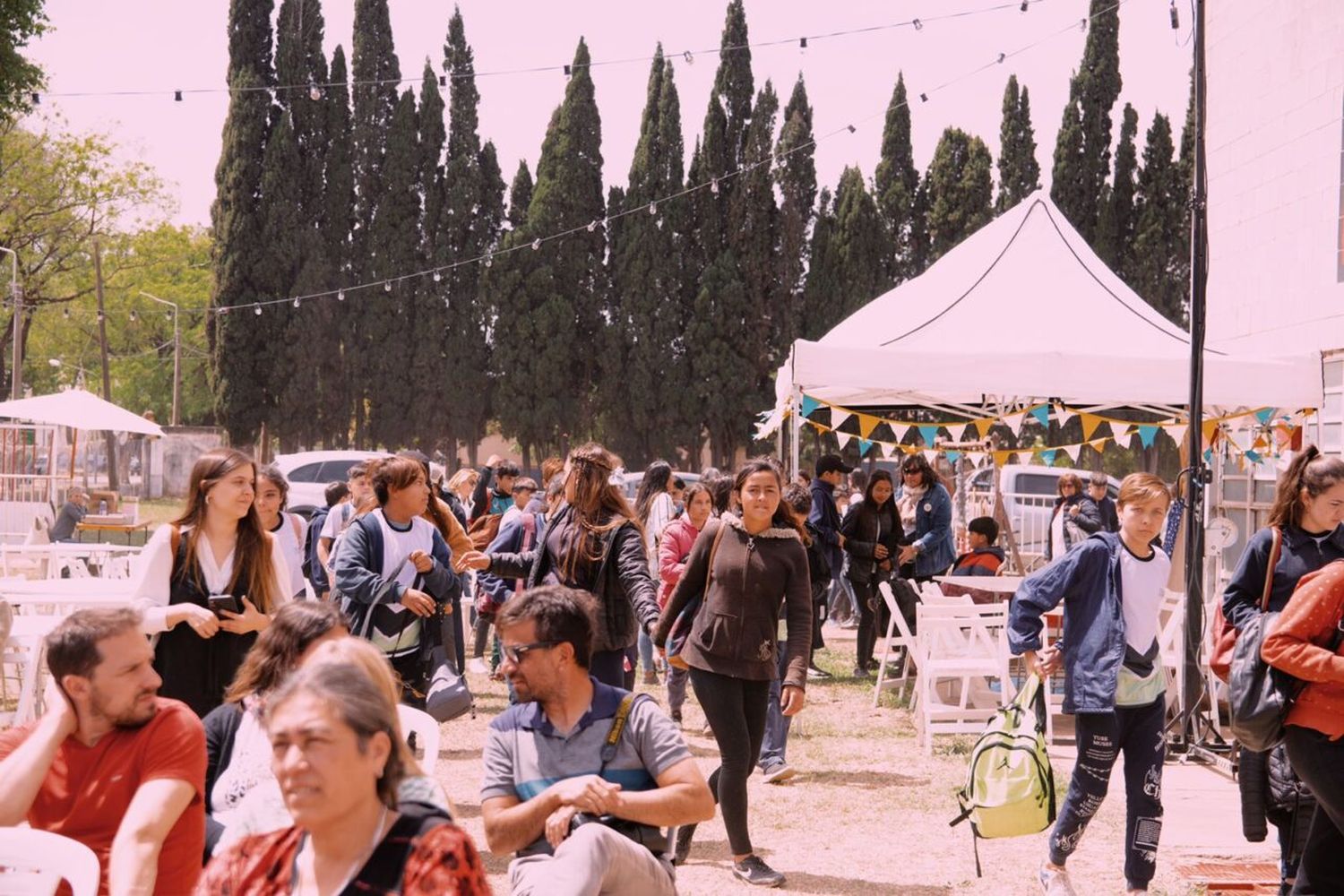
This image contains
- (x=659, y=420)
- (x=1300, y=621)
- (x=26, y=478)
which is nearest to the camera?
(x=1300, y=621)

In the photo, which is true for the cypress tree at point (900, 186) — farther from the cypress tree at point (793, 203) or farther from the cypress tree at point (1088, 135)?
the cypress tree at point (1088, 135)

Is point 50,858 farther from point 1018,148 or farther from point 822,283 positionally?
point 1018,148

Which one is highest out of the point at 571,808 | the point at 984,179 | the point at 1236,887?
the point at 984,179

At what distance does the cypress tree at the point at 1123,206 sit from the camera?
138ft

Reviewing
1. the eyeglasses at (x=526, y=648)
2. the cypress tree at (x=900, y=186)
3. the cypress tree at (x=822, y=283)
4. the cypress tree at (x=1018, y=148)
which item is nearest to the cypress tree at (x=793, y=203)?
the cypress tree at (x=822, y=283)

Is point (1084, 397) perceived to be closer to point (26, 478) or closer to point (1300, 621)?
point (1300, 621)

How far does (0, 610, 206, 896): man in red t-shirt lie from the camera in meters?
3.15

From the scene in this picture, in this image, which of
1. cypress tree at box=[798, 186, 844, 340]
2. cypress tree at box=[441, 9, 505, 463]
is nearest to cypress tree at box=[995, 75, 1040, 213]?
cypress tree at box=[798, 186, 844, 340]

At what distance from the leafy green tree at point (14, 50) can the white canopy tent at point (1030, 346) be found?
18.3 meters

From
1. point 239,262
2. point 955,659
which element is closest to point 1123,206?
point 239,262

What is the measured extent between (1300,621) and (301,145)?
40.7 meters

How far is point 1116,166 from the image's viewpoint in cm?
4259

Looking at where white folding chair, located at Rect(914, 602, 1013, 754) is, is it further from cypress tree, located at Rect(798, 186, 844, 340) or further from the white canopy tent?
cypress tree, located at Rect(798, 186, 844, 340)


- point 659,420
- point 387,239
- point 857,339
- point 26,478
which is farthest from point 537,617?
point 387,239
